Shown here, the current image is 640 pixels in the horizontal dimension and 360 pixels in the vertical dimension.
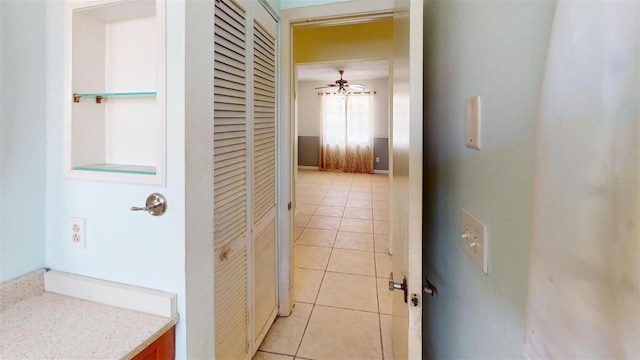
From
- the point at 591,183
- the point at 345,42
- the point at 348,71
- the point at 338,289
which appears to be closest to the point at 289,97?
the point at 338,289

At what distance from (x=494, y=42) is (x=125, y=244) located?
4.01 ft

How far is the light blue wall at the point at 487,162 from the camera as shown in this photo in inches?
19.9

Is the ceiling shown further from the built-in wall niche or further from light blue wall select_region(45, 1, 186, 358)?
light blue wall select_region(45, 1, 186, 358)

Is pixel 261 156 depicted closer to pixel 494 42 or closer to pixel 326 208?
pixel 494 42

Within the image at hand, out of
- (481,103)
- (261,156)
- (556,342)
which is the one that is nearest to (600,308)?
(556,342)

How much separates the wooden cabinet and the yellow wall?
3088mm

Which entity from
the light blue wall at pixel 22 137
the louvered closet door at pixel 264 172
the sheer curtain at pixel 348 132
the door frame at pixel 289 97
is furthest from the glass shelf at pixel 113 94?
the sheer curtain at pixel 348 132

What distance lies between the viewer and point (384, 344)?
69.2 inches

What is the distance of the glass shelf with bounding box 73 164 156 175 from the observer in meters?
0.97

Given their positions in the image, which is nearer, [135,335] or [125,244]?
[135,335]

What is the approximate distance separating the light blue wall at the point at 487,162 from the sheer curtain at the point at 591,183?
0.62ft

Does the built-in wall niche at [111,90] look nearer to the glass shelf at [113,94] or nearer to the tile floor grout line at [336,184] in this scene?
the glass shelf at [113,94]

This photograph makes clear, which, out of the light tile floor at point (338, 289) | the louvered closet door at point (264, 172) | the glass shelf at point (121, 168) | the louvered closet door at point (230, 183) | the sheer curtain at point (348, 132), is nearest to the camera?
the glass shelf at point (121, 168)

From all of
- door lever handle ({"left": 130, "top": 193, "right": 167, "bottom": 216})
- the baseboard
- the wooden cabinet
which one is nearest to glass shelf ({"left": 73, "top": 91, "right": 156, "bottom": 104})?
door lever handle ({"left": 130, "top": 193, "right": 167, "bottom": 216})
